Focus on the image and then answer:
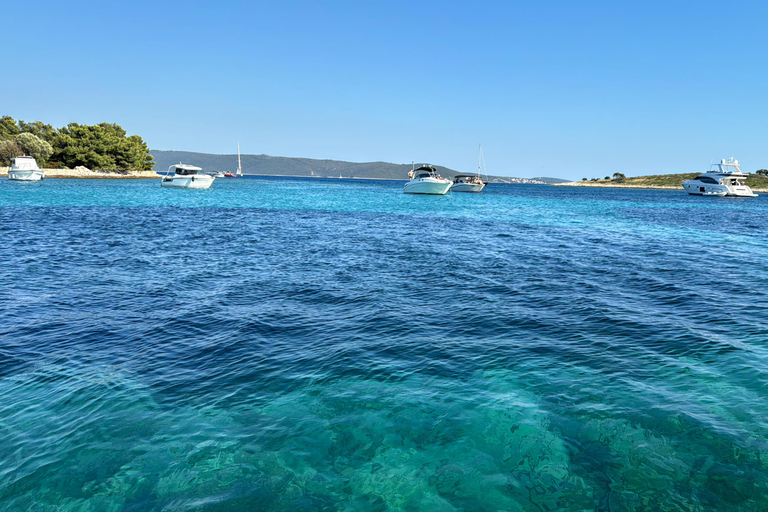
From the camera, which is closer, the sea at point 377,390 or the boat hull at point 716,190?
the sea at point 377,390

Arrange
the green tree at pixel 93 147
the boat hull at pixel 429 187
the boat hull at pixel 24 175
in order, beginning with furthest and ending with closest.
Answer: the green tree at pixel 93 147
the boat hull at pixel 429 187
the boat hull at pixel 24 175

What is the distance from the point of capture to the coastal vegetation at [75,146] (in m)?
108

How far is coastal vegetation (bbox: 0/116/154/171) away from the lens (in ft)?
355

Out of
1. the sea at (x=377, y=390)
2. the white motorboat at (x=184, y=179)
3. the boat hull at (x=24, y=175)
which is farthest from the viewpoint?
the white motorboat at (x=184, y=179)

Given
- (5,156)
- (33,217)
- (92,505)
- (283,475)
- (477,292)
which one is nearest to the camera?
(92,505)

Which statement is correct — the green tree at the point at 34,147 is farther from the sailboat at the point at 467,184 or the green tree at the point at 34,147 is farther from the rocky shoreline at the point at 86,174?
the sailboat at the point at 467,184

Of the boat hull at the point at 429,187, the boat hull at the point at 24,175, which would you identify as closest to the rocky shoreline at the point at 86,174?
the boat hull at the point at 24,175

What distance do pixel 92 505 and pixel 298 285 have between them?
1048 cm

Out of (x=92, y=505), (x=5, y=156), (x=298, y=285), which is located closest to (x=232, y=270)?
(x=298, y=285)

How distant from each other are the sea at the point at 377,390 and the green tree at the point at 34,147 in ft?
382

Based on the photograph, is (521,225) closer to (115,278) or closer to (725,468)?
(115,278)

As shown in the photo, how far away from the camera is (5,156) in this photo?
108125 millimetres

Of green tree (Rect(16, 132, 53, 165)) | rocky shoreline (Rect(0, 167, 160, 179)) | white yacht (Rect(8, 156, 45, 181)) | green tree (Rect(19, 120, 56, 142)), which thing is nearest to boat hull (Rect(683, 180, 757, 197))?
white yacht (Rect(8, 156, 45, 181))

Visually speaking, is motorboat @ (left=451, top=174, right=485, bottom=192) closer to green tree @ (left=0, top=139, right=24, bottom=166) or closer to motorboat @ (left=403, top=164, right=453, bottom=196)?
motorboat @ (left=403, top=164, right=453, bottom=196)
